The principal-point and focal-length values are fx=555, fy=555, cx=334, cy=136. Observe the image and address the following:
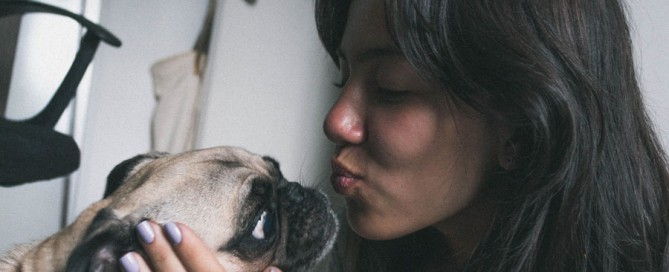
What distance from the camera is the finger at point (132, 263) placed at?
0.79 metres

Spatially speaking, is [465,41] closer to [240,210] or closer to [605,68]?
[605,68]

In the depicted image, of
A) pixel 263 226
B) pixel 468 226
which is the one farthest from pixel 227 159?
pixel 468 226

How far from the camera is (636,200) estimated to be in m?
0.92

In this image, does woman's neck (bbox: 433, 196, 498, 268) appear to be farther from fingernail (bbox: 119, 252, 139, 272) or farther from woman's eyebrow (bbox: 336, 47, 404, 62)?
fingernail (bbox: 119, 252, 139, 272)

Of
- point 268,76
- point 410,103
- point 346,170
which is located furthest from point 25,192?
point 410,103

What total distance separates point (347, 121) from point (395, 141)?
10 centimetres

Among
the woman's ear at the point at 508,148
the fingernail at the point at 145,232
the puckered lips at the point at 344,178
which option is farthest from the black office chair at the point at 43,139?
the woman's ear at the point at 508,148

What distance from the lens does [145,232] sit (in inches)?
32.3

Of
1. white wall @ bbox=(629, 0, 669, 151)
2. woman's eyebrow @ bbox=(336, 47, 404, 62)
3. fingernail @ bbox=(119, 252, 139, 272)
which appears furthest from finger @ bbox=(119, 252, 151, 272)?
white wall @ bbox=(629, 0, 669, 151)

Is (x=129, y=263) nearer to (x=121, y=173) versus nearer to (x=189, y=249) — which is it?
(x=189, y=249)

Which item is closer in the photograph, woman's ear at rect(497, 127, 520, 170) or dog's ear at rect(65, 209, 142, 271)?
dog's ear at rect(65, 209, 142, 271)

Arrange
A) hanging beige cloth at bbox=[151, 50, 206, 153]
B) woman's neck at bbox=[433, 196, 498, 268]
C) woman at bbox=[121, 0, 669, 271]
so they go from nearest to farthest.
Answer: woman at bbox=[121, 0, 669, 271] → woman's neck at bbox=[433, 196, 498, 268] → hanging beige cloth at bbox=[151, 50, 206, 153]

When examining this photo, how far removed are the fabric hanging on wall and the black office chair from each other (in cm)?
83

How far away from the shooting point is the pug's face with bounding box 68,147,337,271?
2.74ft
